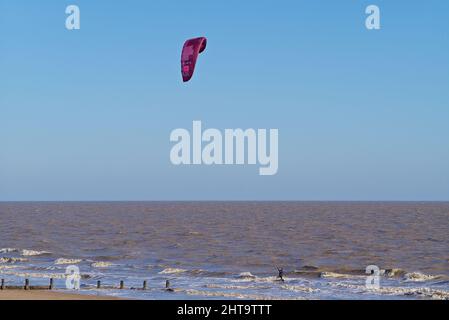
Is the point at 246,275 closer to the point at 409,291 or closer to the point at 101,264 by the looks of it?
the point at 409,291

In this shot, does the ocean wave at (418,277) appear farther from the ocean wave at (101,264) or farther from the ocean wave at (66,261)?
the ocean wave at (66,261)

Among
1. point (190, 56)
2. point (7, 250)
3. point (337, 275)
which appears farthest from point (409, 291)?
point (7, 250)

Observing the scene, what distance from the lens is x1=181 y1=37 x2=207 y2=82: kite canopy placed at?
36.2 meters

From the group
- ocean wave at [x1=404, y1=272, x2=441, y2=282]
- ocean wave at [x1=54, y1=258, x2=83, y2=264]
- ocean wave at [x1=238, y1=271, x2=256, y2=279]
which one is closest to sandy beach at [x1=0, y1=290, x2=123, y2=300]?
ocean wave at [x1=238, y1=271, x2=256, y2=279]

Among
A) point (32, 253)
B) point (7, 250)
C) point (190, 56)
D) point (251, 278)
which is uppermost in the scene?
point (190, 56)

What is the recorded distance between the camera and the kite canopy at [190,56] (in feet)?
119

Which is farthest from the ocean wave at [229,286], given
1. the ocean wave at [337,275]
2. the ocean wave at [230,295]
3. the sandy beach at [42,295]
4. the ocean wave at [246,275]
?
the sandy beach at [42,295]

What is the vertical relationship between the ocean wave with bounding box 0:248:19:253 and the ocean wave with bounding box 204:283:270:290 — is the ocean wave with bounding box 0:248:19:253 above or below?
above

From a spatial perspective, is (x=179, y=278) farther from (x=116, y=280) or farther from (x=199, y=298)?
(x=199, y=298)

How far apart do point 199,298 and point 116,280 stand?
9540 mm

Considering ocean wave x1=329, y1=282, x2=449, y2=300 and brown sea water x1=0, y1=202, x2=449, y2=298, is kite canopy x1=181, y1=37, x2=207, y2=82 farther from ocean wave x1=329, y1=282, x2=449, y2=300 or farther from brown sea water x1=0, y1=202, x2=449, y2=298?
brown sea water x1=0, y1=202, x2=449, y2=298

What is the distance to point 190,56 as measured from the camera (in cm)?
3669
